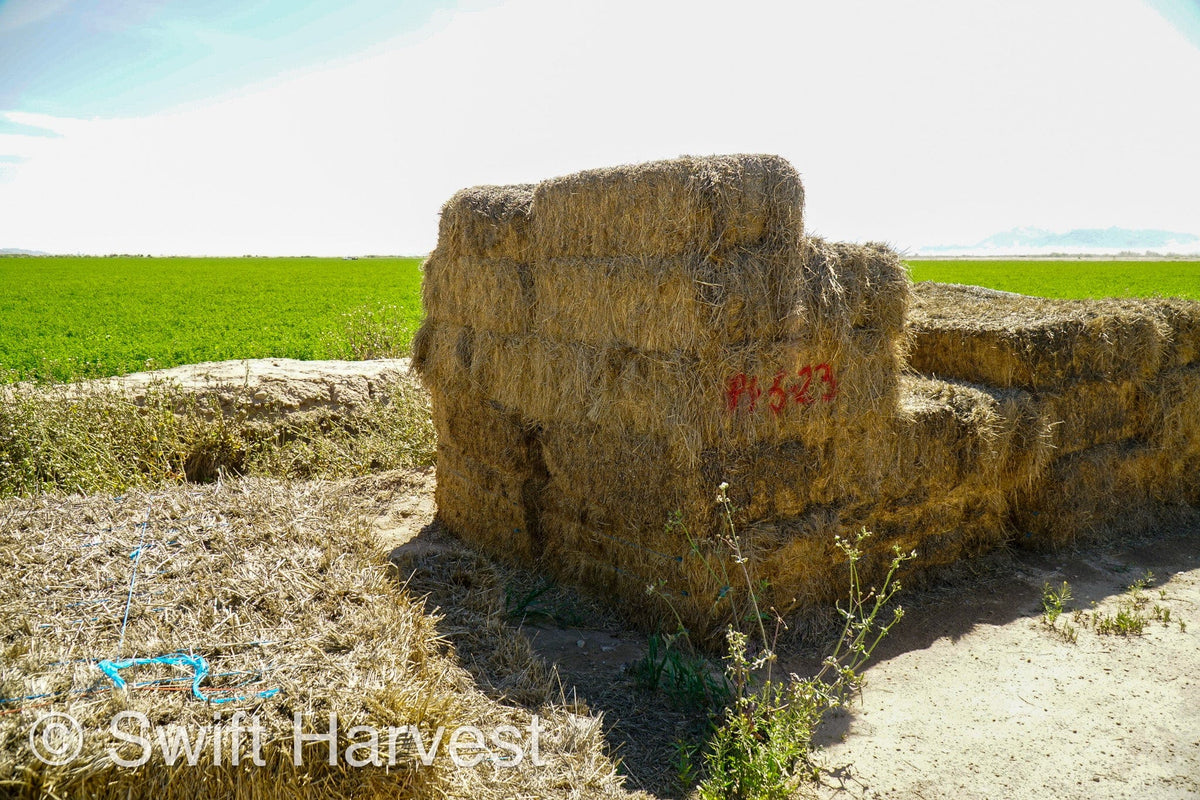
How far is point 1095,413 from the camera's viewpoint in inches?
262

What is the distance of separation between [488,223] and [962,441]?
4.04 m

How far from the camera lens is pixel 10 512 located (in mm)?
4273

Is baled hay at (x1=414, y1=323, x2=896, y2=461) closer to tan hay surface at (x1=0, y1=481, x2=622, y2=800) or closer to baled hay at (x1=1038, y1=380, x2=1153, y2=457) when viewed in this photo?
tan hay surface at (x1=0, y1=481, x2=622, y2=800)

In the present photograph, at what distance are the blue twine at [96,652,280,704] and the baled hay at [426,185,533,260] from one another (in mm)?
3832

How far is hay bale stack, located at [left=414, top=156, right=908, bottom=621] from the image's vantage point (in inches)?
176

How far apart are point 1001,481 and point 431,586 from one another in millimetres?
4570

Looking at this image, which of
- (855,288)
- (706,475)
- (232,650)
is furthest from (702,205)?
(232,650)

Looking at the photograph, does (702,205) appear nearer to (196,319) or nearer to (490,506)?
(490,506)

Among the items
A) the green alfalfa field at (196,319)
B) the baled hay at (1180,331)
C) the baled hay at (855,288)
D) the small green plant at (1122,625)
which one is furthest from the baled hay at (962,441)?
the green alfalfa field at (196,319)

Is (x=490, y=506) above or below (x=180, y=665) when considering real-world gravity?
below

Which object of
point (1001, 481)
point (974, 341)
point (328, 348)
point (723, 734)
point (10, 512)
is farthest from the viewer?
point (328, 348)

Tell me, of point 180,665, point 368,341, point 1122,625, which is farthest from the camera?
point 368,341

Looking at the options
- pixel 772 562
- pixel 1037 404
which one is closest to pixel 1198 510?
pixel 1037 404

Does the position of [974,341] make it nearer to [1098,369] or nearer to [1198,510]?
[1098,369]
